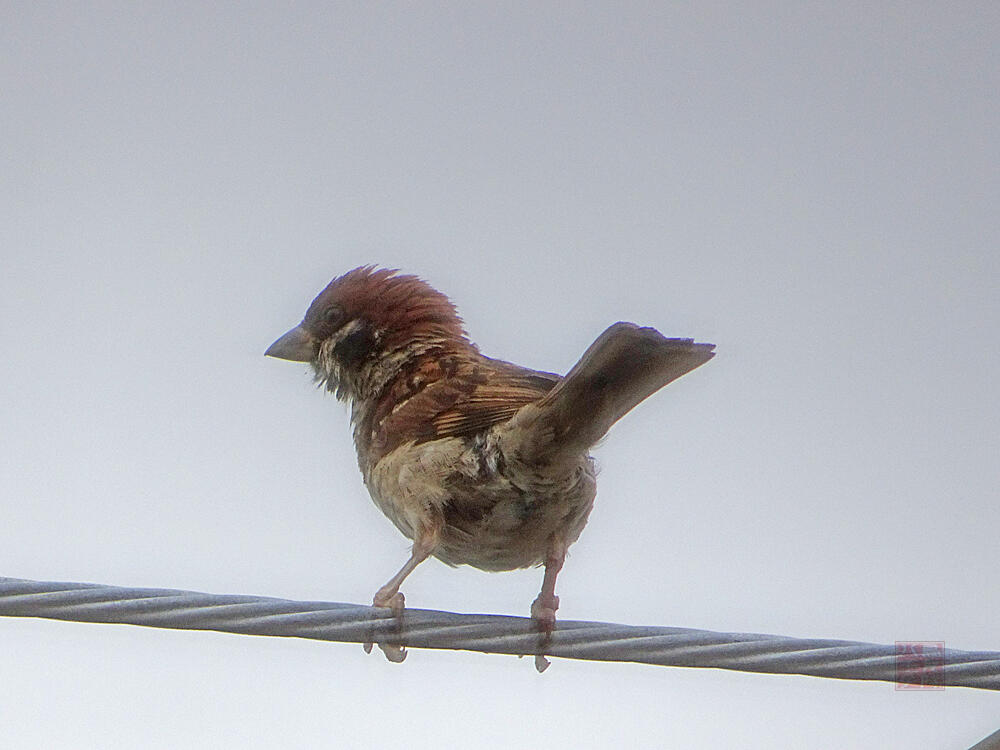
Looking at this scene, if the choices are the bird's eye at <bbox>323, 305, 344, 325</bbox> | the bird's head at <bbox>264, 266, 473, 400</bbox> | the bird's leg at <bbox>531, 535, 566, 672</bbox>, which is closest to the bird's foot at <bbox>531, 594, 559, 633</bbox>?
the bird's leg at <bbox>531, 535, 566, 672</bbox>

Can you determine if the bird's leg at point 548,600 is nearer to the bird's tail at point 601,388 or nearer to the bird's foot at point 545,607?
the bird's foot at point 545,607

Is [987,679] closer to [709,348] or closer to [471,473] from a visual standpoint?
[709,348]

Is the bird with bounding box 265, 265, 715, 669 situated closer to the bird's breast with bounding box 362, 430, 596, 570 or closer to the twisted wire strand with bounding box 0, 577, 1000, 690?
the bird's breast with bounding box 362, 430, 596, 570

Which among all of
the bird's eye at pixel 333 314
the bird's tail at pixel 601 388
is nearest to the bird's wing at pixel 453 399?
the bird's tail at pixel 601 388

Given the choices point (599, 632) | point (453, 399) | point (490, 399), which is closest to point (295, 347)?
point (453, 399)

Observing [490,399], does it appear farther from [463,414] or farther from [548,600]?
[548,600]

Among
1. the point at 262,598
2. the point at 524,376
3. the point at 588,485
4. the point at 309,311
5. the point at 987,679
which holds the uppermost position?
the point at 309,311

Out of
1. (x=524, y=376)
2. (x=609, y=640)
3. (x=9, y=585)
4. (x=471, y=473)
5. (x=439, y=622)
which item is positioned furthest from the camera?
(x=524, y=376)

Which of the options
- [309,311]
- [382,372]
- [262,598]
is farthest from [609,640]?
[309,311]
